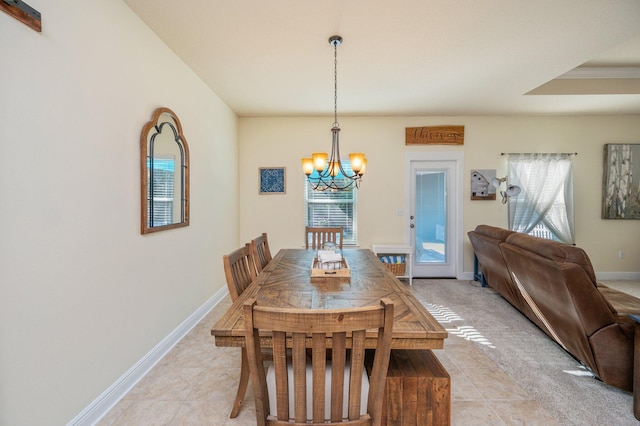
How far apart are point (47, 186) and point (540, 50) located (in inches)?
144

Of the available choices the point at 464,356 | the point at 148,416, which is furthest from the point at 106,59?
the point at 464,356

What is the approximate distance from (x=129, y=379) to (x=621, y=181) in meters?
6.54

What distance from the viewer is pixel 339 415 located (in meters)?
1.01

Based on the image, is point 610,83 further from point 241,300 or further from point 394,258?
point 241,300

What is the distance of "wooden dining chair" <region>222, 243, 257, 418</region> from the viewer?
161 centimetres

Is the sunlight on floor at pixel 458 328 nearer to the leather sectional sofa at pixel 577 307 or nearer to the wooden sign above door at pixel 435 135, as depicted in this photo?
the leather sectional sofa at pixel 577 307

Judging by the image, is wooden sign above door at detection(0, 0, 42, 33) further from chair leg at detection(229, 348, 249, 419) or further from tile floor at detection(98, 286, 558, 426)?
tile floor at detection(98, 286, 558, 426)

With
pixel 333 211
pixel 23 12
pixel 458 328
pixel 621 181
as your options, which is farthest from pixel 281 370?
pixel 621 181

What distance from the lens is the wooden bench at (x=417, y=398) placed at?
1.34 meters

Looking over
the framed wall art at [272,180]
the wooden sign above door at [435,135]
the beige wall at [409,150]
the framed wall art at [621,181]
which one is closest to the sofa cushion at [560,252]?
the beige wall at [409,150]

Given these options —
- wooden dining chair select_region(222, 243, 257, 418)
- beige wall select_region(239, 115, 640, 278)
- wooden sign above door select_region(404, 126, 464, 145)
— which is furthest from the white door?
wooden dining chair select_region(222, 243, 257, 418)

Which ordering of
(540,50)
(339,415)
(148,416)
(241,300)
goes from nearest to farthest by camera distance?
(339,415)
(241,300)
(148,416)
(540,50)

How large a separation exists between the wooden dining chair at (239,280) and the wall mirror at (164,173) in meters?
0.81

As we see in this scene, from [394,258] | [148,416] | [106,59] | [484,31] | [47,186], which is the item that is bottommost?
[148,416]
